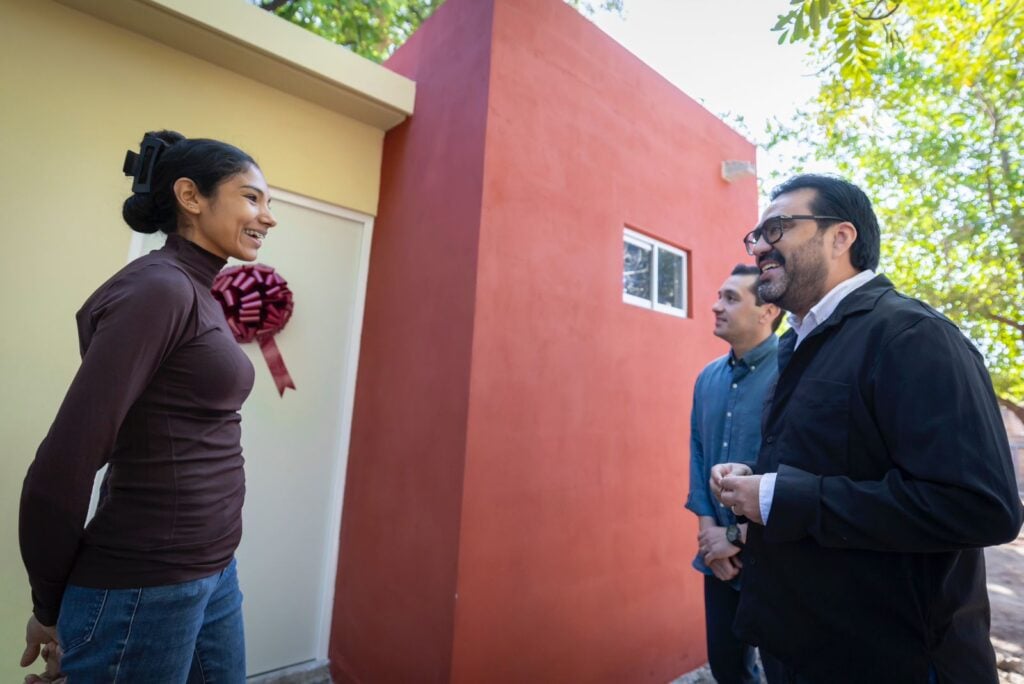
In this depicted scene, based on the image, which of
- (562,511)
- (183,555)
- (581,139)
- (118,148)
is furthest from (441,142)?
(183,555)

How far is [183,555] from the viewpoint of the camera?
132 centimetres

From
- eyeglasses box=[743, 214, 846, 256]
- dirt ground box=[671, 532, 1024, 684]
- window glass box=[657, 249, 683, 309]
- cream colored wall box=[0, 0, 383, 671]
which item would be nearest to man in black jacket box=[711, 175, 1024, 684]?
eyeglasses box=[743, 214, 846, 256]

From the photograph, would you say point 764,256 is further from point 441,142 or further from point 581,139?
point 441,142

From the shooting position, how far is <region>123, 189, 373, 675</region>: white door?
323 centimetres

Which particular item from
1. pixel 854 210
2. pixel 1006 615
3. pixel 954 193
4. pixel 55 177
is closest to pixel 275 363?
pixel 55 177

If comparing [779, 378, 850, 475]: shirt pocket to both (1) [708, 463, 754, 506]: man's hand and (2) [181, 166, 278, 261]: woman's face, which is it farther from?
(2) [181, 166, 278, 261]: woman's face

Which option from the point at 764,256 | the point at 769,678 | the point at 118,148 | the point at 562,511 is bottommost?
the point at 769,678

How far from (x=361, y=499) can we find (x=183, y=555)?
6.97 ft

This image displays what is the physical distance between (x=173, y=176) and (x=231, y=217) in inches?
7.5

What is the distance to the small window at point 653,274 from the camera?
381 cm

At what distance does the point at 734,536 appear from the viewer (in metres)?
2.21

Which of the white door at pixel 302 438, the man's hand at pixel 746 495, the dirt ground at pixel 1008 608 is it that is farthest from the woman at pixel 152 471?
the dirt ground at pixel 1008 608

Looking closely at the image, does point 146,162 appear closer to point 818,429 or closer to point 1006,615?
point 818,429

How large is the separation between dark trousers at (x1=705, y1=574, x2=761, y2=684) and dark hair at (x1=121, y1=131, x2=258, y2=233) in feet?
8.66
